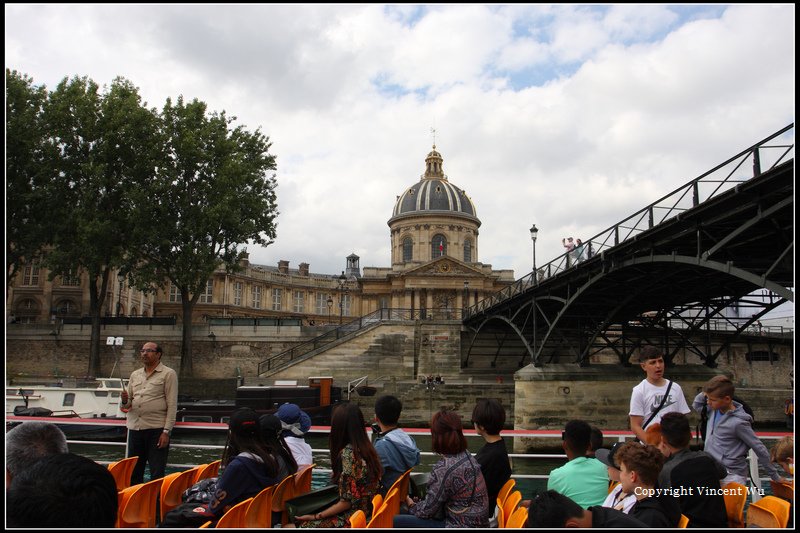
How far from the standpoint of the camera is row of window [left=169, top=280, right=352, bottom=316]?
200ft

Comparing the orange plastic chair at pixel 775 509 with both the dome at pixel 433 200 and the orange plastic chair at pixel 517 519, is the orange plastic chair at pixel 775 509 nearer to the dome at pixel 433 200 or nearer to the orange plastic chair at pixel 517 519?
the orange plastic chair at pixel 517 519

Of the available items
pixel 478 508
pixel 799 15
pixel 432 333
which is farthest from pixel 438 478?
pixel 432 333

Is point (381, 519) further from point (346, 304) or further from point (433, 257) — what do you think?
point (346, 304)

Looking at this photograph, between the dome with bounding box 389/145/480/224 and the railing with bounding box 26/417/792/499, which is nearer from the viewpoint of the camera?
the railing with bounding box 26/417/792/499

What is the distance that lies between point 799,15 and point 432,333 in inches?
1364

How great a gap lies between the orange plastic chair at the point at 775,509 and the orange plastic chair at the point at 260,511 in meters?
3.52

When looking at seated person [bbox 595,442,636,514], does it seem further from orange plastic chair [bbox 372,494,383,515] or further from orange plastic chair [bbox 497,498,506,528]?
orange plastic chair [bbox 372,494,383,515]

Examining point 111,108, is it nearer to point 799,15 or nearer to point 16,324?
point 16,324

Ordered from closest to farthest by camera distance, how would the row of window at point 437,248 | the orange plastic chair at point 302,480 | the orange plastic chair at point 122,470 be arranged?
the orange plastic chair at point 302,480 < the orange plastic chair at point 122,470 < the row of window at point 437,248

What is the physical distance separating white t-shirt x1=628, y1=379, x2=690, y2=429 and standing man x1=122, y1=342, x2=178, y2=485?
16.2ft

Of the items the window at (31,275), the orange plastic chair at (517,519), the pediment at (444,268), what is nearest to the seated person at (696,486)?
the orange plastic chair at (517,519)

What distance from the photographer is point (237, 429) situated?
505 centimetres

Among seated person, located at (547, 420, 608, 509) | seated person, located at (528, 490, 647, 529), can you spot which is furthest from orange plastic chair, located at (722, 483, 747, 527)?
seated person, located at (528, 490, 647, 529)

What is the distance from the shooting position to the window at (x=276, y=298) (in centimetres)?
6646
